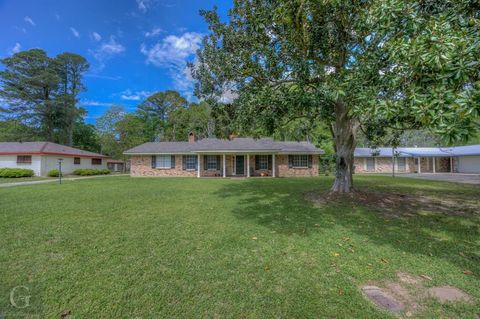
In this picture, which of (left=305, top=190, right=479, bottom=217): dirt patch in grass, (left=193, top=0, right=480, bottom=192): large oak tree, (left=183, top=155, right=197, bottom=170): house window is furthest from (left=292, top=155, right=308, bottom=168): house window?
(left=305, top=190, right=479, bottom=217): dirt patch in grass

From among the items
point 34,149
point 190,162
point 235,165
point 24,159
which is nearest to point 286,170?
point 235,165

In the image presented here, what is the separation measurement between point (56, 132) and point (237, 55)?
1471 inches

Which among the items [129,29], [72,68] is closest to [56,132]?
[72,68]

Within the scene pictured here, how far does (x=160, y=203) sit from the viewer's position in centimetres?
784

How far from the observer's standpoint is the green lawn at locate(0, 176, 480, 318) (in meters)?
2.45

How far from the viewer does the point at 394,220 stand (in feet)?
19.0

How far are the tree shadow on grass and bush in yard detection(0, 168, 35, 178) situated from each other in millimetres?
22166

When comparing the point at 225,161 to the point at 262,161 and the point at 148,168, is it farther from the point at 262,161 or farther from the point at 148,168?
the point at 148,168

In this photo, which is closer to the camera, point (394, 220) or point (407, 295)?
point (407, 295)

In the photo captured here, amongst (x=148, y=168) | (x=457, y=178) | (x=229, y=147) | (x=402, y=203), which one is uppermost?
(x=229, y=147)

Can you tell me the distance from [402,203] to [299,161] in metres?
12.1

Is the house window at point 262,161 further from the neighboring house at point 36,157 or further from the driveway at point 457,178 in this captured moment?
the neighboring house at point 36,157

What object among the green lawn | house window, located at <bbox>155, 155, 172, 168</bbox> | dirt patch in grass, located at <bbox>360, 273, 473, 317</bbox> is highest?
house window, located at <bbox>155, 155, 172, 168</bbox>

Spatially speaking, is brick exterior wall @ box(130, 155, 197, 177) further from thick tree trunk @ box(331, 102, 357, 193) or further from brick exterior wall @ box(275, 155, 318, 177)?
thick tree trunk @ box(331, 102, 357, 193)
